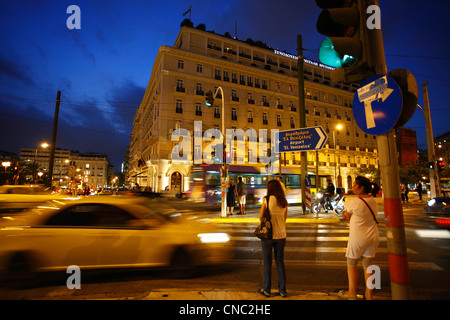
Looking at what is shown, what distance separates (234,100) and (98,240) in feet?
126

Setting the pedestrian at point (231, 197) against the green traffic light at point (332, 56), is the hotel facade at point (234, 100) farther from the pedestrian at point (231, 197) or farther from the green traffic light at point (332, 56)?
the green traffic light at point (332, 56)

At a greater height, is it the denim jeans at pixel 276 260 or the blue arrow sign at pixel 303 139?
the blue arrow sign at pixel 303 139

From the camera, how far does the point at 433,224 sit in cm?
1006

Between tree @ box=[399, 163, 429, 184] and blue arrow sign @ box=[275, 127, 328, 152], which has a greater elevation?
blue arrow sign @ box=[275, 127, 328, 152]

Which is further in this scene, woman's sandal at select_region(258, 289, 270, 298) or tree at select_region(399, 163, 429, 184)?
tree at select_region(399, 163, 429, 184)

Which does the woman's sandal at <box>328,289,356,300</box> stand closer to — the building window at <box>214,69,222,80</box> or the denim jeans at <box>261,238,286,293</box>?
the denim jeans at <box>261,238,286,293</box>

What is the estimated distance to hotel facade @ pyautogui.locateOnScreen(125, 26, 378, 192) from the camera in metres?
35.7

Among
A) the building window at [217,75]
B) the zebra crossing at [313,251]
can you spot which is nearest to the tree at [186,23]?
the building window at [217,75]

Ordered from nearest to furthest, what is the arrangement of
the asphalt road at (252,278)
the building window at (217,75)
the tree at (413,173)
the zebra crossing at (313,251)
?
1. the asphalt road at (252,278)
2. the zebra crossing at (313,251)
3. the tree at (413,173)
4. the building window at (217,75)

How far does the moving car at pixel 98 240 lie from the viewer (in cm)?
435

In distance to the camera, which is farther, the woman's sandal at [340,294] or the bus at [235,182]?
the bus at [235,182]

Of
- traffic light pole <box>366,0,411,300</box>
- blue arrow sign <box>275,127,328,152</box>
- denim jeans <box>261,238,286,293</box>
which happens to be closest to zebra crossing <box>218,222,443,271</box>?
denim jeans <box>261,238,286,293</box>

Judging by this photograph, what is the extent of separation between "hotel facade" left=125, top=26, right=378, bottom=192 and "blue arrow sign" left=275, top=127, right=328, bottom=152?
1821cm

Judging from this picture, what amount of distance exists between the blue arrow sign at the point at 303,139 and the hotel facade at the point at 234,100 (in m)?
18.2
